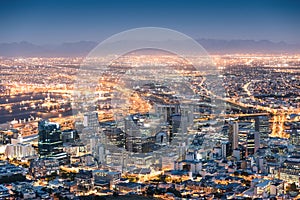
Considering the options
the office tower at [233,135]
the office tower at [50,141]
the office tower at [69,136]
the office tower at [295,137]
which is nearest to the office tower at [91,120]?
the office tower at [69,136]

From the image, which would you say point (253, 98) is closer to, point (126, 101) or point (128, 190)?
point (126, 101)

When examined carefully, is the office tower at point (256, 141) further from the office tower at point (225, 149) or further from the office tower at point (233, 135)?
the office tower at point (225, 149)

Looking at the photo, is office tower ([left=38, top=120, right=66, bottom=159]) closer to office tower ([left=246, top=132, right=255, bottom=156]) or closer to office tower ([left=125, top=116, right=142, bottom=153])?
office tower ([left=125, top=116, right=142, bottom=153])

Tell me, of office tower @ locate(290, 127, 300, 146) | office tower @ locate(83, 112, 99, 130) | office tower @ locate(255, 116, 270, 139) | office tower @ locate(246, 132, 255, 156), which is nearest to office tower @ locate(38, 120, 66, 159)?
office tower @ locate(83, 112, 99, 130)

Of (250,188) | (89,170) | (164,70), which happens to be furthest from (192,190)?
(164,70)

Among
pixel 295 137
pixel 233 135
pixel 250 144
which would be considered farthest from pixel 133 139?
pixel 295 137

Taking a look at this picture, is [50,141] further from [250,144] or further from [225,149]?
[250,144]
